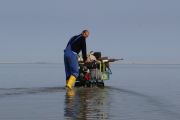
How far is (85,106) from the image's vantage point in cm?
1325

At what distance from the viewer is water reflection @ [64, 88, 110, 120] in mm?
11435

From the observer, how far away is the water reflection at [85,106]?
37.5ft

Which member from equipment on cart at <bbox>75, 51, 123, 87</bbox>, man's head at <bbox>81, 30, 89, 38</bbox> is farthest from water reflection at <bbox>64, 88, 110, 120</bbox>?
equipment on cart at <bbox>75, 51, 123, 87</bbox>

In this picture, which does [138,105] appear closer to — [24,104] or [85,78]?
[24,104]

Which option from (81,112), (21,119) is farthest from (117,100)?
(21,119)

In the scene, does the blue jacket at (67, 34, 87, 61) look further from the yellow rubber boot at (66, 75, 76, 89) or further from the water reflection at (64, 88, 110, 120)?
the water reflection at (64, 88, 110, 120)

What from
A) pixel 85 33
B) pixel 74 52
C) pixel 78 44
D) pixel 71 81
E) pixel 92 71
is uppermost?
pixel 85 33

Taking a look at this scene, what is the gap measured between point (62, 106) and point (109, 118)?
2369mm

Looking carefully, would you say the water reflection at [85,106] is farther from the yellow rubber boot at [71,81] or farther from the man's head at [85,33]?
the man's head at [85,33]

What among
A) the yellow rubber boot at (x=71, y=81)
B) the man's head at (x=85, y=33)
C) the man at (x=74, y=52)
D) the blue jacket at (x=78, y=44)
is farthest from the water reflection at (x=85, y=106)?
the man's head at (x=85, y=33)

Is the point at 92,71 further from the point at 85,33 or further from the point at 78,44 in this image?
the point at 85,33

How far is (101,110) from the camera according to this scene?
12578 mm

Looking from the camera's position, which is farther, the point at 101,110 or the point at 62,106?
the point at 62,106

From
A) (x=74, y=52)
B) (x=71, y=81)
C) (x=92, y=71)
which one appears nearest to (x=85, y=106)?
(x=71, y=81)
